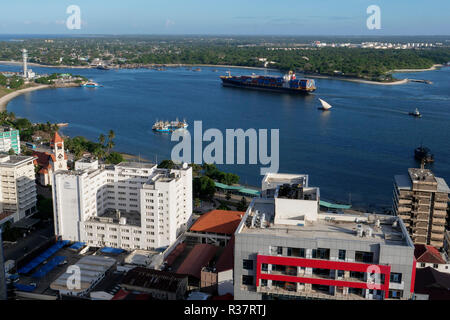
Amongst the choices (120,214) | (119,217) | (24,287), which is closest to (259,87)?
(120,214)

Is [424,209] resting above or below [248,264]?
below

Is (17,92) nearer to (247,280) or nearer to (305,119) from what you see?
(305,119)

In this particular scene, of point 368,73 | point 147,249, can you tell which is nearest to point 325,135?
point 147,249

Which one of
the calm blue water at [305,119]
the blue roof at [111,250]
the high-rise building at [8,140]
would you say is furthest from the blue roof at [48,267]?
the high-rise building at [8,140]

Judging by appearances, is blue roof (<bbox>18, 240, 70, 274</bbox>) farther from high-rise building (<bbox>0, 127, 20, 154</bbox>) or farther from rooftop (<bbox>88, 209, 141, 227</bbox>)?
high-rise building (<bbox>0, 127, 20, 154</bbox>)

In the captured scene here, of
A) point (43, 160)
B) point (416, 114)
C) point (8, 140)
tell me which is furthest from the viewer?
point (416, 114)

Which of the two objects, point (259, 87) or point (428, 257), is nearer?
point (428, 257)

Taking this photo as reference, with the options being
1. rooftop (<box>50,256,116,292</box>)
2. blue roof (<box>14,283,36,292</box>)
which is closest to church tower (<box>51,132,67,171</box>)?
rooftop (<box>50,256,116,292</box>)
